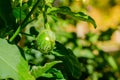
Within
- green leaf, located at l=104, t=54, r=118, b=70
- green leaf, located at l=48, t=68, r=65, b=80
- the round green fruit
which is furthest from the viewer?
green leaf, located at l=104, t=54, r=118, b=70

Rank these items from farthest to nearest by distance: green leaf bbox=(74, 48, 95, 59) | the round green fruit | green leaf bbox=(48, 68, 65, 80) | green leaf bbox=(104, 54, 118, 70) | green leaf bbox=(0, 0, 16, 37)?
green leaf bbox=(104, 54, 118, 70) → green leaf bbox=(74, 48, 95, 59) → green leaf bbox=(48, 68, 65, 80) → the round green fruit → green leaf bbox=(0, 0, 16, 37)

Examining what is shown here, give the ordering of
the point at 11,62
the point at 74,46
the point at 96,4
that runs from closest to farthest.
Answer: the point at 11,62, the point at 74,46, the point at 96,4

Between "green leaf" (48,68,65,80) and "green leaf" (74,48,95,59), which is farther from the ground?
"green leaf" (48,68,65,80)

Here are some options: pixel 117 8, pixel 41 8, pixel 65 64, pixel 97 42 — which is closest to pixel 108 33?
pixel 97 42

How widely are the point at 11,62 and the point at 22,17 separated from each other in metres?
0.22

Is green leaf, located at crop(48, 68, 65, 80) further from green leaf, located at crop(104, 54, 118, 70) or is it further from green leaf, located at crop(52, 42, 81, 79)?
green leaf, located at crop(104, 54, 118, 70)

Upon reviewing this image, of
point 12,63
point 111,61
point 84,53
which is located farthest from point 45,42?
point 111,61

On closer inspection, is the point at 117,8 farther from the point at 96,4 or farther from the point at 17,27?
the point at 17,27

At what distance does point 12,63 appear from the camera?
4.05 feet

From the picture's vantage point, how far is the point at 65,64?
5.02 feet

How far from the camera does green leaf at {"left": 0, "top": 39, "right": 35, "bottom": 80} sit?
121 cm

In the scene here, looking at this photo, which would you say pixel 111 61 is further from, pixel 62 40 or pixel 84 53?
pixel 62 40

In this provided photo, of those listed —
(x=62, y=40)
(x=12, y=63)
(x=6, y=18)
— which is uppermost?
(x=6, y=18)

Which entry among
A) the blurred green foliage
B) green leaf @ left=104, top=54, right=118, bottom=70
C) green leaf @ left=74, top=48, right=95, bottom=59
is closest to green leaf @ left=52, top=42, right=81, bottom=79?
the blurred green foliage
